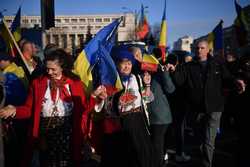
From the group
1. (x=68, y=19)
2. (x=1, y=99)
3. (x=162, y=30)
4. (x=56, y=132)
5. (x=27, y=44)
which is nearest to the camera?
(x=1, y=99)

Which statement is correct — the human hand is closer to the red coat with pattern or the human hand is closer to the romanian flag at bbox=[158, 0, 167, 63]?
the red coat with pattern

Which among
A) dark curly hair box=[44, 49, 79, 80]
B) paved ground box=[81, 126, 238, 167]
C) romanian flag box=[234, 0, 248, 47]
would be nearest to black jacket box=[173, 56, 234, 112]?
paved ground box=[81, 126, 238, 167]

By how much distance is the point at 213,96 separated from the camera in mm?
5418

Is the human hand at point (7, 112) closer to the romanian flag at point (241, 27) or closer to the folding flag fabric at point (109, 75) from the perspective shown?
the folding flag fabric at point (109, 75)

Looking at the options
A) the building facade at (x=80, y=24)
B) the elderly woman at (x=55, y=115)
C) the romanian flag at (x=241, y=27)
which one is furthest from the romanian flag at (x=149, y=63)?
the building facade at (x=80, y=24)

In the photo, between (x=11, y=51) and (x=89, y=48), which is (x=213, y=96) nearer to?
(x=89, y=48)

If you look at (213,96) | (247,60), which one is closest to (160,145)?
(213,96)

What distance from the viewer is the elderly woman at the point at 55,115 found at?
3729mm

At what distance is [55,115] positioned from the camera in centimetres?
374

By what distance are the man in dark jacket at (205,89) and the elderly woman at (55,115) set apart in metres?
2.01

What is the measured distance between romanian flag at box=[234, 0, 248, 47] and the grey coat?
367 cm

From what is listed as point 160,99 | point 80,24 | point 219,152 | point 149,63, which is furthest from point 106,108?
point 80,24

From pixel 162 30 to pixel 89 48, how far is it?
232cm

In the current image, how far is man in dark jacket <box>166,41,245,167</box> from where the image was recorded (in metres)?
5.36
